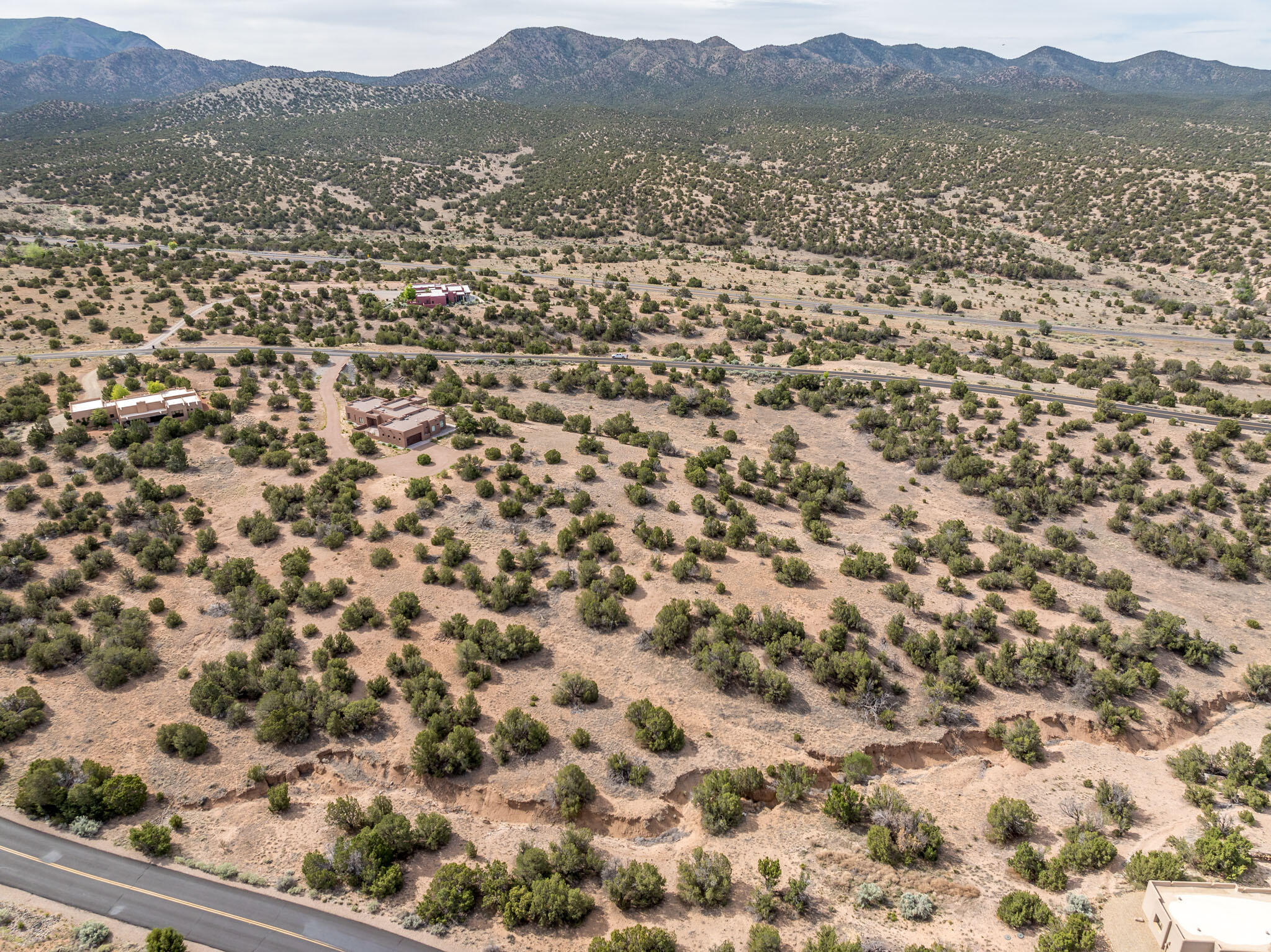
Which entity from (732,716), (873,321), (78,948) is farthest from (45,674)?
(873,321)

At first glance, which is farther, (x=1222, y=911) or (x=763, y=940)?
(x=1222, y=911)

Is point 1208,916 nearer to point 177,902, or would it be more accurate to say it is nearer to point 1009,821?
point 1009,821

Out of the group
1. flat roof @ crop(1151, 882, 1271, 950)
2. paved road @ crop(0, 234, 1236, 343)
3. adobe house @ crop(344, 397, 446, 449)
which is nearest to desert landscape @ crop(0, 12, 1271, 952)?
adobe house @ crop(344, 397, 446, 449)

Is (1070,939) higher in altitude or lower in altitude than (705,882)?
higher

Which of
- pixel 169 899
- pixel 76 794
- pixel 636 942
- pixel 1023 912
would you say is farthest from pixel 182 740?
pixel 1023 912

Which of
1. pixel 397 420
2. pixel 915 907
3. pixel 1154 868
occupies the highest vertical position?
pixel 397 420

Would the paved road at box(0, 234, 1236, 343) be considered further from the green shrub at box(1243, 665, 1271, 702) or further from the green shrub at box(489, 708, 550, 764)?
the green shrub at box(489, 708, 550, 764)

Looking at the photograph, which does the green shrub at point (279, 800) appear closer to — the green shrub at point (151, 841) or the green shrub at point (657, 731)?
the green shrub at point (151, 841)
